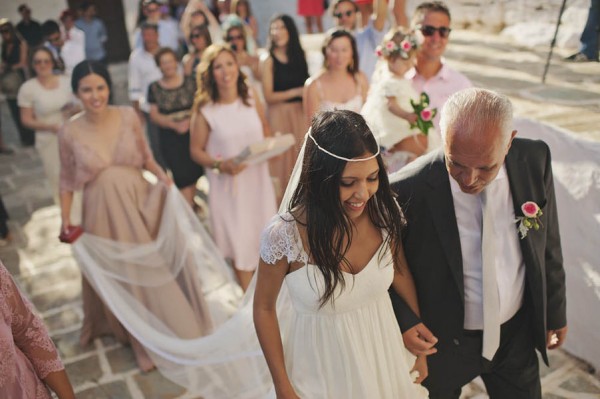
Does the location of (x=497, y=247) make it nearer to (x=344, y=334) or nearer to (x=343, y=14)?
(x=344, y=334)

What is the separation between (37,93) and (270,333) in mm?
5150

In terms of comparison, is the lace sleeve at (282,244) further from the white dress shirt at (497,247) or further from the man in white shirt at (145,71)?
the man in white shirt at (145,71)

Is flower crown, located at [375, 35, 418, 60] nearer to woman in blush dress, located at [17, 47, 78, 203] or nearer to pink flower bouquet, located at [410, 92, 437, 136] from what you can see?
pink flower bouquet, located at [410, 92, 437, 136]

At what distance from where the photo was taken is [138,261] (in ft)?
13.4

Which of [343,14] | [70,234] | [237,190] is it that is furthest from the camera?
[343,14]

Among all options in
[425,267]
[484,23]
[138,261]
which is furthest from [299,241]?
[484,23]

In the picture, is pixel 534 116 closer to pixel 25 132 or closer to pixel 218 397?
pixel 218 397

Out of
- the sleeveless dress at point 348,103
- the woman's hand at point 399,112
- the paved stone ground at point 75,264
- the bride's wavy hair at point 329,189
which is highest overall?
the bride's wavy hair at point 329,189

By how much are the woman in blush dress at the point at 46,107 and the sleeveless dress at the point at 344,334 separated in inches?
188

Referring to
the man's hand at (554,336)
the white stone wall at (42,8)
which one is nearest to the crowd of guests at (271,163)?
the man's hand at (554,336)

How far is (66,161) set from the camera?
396cm

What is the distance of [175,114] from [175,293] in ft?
→ 7.75

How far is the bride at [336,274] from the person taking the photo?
200cm

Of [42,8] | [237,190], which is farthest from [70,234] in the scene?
[42,8]
